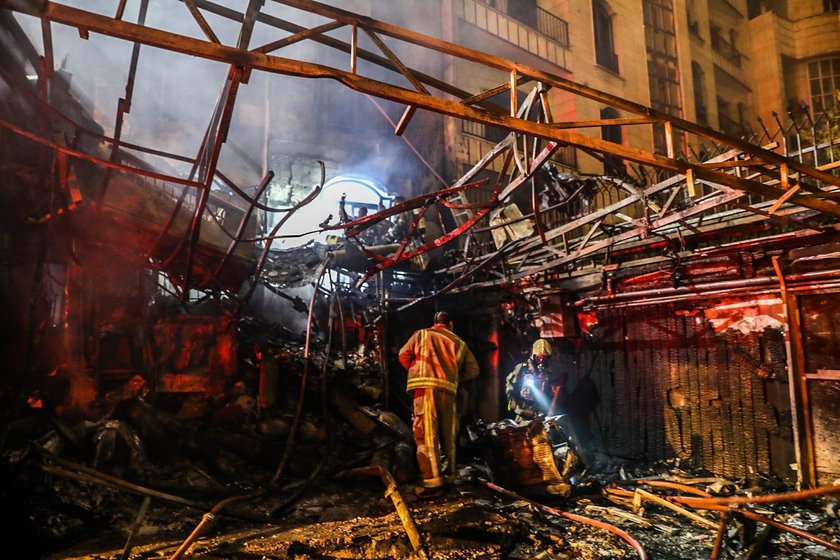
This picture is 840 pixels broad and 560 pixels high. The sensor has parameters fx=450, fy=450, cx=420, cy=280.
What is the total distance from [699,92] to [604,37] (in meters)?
6.46

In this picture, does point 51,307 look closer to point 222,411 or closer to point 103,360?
point 103,360

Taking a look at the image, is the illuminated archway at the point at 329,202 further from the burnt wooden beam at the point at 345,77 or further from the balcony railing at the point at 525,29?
the burnt wooden beam at the point at 345,77

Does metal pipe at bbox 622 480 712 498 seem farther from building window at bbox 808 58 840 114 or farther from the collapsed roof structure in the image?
building window at bbox 808 58 840 114

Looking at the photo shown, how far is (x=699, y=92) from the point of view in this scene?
23516 millimetres

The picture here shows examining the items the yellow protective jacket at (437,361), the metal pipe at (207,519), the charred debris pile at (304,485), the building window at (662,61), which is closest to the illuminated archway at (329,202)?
the charred debris pile at (304,485)

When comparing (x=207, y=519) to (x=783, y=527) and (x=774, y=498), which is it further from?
(x=783, y=527)

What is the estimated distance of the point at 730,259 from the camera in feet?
27.0

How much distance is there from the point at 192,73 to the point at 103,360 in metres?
14.2

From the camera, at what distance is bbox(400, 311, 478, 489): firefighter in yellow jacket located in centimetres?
655

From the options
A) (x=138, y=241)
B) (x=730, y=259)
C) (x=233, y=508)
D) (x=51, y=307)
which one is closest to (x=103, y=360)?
(x=51, y=307)

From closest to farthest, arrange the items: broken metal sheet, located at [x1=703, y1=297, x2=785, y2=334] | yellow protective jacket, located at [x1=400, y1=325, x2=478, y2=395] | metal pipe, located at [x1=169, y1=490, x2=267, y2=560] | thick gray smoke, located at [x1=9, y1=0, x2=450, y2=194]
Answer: metal pipe, located at [x1=169, y1=490, x2=267, y2=560]
yellow protective jacket, located at [x1=400, y1=325, x2=478, y2=395]
broken metal sheet, located at [x1=703, y1=297, x2=785, y2=334]
thick gray smoke, located at [x1=9, y1=0, x2=450, y2=194]

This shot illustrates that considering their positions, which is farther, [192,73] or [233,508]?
[192,73]

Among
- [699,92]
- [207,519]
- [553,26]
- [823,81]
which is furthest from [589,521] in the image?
[823,81]

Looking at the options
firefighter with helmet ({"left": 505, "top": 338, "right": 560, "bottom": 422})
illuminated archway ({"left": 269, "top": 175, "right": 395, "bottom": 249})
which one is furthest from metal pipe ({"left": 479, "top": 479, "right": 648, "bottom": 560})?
illuminated archway ({"left": 269, "top": 175, "right": 395, "bottom": 249})
